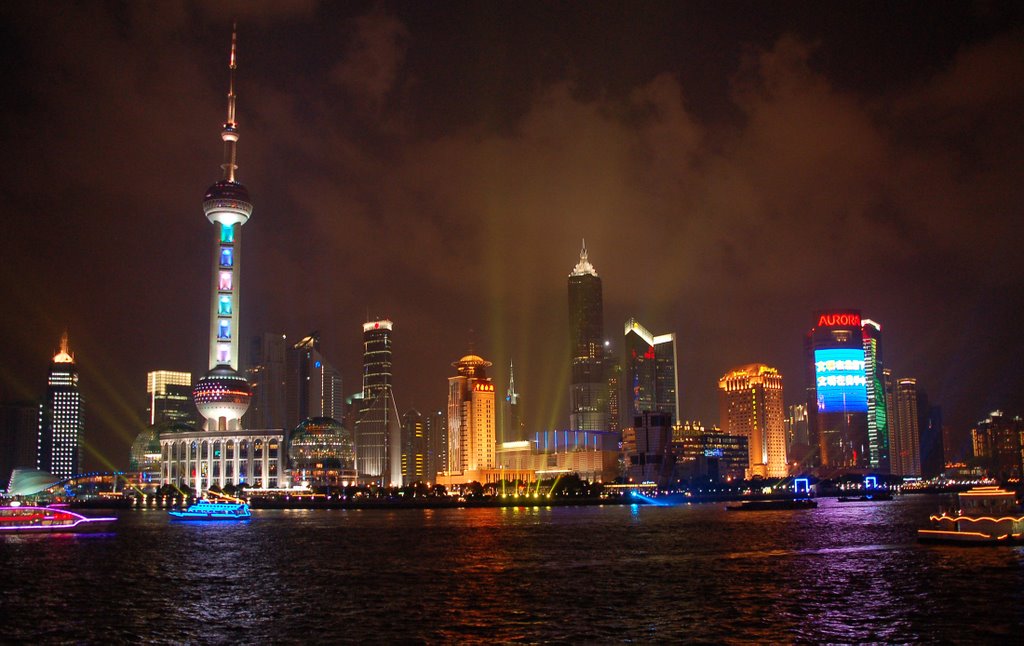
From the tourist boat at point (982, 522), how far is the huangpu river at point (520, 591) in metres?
2.91

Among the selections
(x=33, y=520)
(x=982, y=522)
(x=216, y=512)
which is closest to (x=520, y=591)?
(x=982, y=522)

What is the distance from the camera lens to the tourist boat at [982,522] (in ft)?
268

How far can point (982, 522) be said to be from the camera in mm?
83000

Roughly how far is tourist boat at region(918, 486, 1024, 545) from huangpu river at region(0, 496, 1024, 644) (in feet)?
9.55

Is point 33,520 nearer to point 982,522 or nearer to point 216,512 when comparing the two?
point 216,512

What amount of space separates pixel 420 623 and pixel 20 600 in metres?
26.5

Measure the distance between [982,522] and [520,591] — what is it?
45.0 metres

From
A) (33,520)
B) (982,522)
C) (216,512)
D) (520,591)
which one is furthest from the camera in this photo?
(216,512)

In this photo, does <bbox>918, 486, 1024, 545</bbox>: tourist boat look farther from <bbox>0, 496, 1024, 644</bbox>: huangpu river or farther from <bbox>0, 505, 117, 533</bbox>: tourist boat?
<bbox>0, 505, 117, 533</bbox>: tourist boat

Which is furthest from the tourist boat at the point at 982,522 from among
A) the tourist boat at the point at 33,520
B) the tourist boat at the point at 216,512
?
the tourist boat at the point at 216,512

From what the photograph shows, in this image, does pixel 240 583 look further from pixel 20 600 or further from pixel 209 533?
pixel 209 533

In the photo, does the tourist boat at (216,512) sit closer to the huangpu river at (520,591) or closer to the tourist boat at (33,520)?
the tourist boat at (33,520)

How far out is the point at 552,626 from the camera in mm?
46938

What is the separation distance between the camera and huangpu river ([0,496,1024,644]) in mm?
45781
